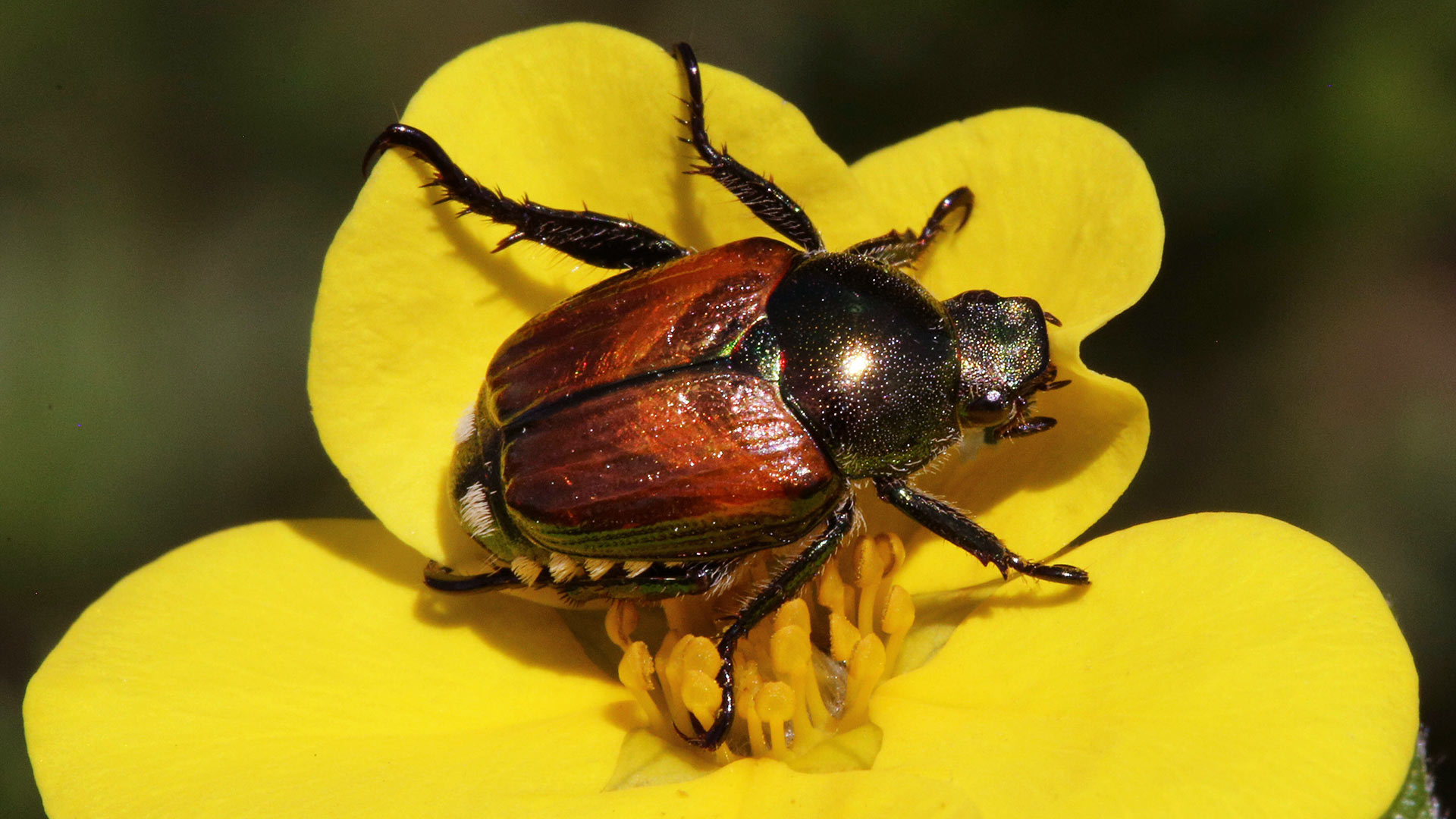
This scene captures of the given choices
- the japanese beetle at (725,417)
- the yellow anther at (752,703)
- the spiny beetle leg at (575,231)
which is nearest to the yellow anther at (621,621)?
the japanese beetle at (725,417)

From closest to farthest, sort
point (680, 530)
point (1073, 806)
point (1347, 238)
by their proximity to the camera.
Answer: point (1073, 806), point (680, 530), point (1347, 238)

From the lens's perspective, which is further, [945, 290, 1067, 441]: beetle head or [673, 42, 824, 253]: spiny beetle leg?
[673, 42, 824, 253]: spiny beetle leg

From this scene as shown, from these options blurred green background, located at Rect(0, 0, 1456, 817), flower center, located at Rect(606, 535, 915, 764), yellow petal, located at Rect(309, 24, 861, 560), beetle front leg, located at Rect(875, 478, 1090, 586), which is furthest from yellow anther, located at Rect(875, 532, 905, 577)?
blurred green background, located at Rect(0, 0, 1456, 817)

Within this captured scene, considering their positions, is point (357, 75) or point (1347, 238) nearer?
point (1347, 238)

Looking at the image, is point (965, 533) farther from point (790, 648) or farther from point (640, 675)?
point (640, 675)

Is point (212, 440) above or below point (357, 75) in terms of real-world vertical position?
below

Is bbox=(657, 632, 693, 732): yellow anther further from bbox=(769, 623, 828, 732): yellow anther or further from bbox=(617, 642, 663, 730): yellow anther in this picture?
bbox=(769, 623, 828, 732): yellow anther

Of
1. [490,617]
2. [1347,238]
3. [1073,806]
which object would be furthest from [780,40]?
[1073,806]

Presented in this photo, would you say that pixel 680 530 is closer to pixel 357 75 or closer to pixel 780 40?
pixel 780 40
